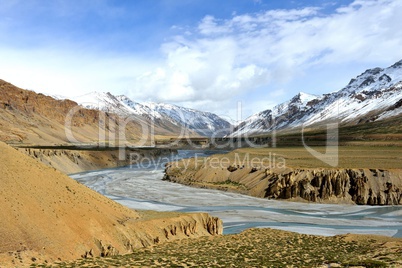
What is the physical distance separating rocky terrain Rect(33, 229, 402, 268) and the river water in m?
9.09

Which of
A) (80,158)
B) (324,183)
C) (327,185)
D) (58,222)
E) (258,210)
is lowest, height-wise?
(258,210)

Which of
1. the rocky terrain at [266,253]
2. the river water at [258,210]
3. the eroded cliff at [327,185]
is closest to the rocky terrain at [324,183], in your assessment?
the eroded cliff at [327,185]

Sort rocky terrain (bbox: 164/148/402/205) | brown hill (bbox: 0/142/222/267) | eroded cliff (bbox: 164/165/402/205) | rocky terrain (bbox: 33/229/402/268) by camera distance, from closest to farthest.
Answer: rocky terrain (bbox: 33/229/402/268) < brown hill (bbox: 0/142/222/267) < eroded cliff (bbox: 164/165/402/205) < rocky terrain (bbox: 164/148/402/205)

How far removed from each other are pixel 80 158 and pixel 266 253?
3863 inches

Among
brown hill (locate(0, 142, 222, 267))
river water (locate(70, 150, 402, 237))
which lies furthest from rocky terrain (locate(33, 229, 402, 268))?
river water (locate(70, 150, 402, 237))

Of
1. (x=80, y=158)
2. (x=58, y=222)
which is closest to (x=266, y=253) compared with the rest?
(x=58, y=222)

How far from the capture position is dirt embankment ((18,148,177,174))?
103 meters

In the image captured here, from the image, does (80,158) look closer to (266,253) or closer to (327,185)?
(327,185)

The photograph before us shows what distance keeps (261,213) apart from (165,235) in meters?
24.6

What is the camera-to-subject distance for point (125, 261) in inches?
939

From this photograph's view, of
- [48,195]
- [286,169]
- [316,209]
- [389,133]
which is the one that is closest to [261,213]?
[316,209]

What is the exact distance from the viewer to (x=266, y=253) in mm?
29078

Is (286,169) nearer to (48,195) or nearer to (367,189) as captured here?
(367,189)

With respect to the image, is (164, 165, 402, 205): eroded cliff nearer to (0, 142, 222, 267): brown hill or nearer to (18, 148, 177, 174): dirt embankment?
(0, 142, 222, 267): brown hill
